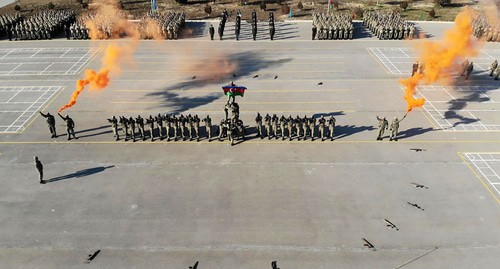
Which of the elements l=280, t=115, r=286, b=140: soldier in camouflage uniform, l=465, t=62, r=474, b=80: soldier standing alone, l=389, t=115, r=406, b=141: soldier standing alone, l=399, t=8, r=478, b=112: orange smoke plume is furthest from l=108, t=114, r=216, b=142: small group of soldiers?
l=465, t=62, r=474, b=80: soldier standing alone

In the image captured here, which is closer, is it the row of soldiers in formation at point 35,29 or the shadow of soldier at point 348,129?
the shadow of soldier at point 348,129

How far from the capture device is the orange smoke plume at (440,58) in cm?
2364

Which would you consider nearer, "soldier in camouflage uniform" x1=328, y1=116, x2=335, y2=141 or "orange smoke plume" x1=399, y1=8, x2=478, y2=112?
"soldier in camouflage uniform" x1=328, y1=116, x2=335, y2=141

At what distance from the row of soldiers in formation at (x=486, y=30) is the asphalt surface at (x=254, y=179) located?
923 cm

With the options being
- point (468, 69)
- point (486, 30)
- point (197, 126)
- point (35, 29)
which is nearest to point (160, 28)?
point (35, 29)

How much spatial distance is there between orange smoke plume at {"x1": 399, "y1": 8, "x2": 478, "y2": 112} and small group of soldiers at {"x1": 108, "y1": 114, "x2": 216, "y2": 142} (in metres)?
11.6

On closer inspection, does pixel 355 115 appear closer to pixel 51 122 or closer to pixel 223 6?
pixel 51 122

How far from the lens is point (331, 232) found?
15742 millimetres

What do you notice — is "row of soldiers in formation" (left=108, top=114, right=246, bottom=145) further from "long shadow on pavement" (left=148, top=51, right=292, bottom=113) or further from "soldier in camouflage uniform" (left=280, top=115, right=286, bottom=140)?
"long shadow on pavement" (left=148, top=51, right=292, bottom=113)

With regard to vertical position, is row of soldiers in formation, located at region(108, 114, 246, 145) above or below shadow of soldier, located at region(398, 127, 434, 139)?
above

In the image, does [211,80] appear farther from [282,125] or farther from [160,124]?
[282,125]

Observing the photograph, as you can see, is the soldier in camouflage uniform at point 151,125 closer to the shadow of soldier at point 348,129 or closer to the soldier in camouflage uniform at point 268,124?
the soldier in camouflage uniform at point 268,124

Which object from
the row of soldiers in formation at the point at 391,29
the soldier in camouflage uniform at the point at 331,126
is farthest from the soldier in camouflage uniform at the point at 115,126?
the row of soldiers in formation at the point at 391,29

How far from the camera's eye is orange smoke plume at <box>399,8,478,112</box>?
931 inches
